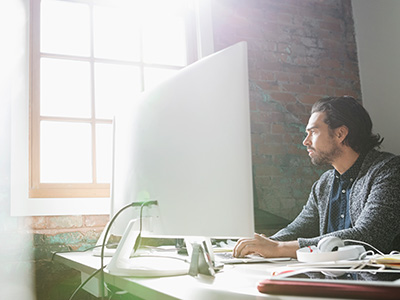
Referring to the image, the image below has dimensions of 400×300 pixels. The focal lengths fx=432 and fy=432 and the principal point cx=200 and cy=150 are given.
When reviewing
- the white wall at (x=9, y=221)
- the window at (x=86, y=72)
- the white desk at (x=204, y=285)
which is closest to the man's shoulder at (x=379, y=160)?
the white desk at (x=204, y=285)

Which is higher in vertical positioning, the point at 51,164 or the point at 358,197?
the point at 51,164

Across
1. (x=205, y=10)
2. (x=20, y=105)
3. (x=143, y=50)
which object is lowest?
(x=20, y=105)

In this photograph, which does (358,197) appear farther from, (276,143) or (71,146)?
(71,146)

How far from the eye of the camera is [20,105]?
2.50 metres

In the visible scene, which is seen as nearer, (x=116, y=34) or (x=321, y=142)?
(x=321, y=142)

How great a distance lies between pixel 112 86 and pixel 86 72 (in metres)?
0.19

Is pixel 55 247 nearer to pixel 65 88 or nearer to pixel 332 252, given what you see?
pixel 65 88

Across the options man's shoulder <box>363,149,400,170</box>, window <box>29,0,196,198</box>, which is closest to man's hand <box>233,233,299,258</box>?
man's shoulder <box>363,149,400,170</box>

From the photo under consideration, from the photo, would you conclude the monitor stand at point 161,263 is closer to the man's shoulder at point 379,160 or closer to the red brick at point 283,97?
the man's shoulder at point 379,160

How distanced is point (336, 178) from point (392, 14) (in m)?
1.84

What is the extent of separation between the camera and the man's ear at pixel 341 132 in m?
2.35

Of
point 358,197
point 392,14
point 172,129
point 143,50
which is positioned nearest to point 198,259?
point 172,129

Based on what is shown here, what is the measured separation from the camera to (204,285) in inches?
33.7

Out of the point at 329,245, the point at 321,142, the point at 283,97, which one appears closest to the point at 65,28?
the point at 283,97
